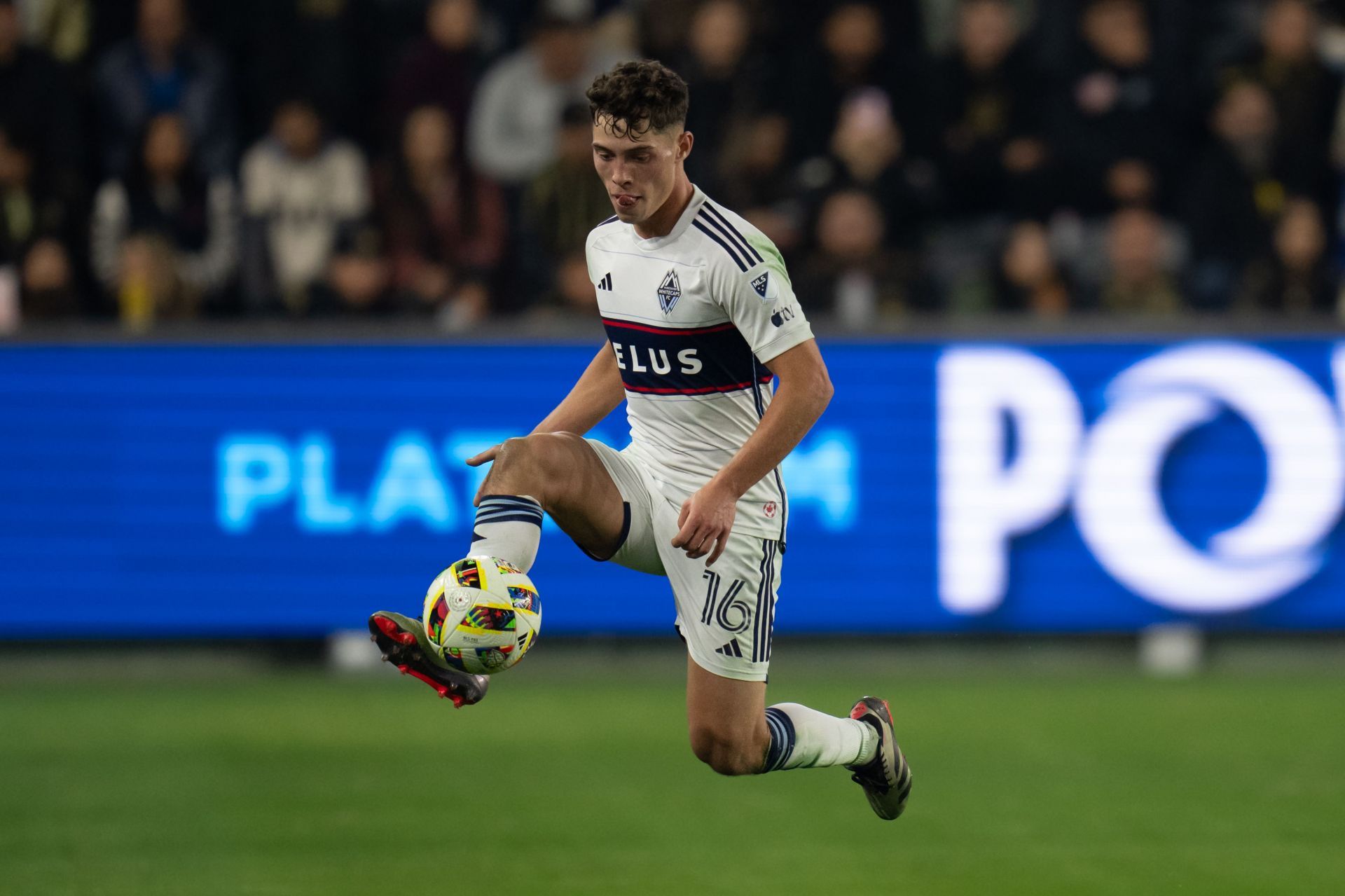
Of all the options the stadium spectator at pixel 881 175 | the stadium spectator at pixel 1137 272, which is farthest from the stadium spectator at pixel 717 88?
the stadium spectator at pixel 1137 272

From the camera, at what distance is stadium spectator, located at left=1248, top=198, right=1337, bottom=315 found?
1127cm

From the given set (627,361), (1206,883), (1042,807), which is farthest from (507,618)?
(1042,807)

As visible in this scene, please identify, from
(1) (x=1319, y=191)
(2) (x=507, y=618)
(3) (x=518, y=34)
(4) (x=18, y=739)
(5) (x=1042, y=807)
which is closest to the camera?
(2) (x=507, y=618)

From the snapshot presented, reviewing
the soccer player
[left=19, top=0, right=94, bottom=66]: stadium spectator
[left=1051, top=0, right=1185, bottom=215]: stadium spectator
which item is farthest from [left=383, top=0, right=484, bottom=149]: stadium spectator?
the soccer player

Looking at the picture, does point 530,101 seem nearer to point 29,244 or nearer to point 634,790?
point 29,244

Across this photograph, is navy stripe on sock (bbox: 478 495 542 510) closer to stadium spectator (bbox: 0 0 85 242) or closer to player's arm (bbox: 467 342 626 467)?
player's arm (bbox: 467 342 626 467)

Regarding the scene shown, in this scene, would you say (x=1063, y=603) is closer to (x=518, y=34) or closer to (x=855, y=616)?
(x=855, y=616)

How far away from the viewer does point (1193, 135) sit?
12391mm

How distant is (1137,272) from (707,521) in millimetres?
6705

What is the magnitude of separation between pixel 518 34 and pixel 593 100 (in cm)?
776

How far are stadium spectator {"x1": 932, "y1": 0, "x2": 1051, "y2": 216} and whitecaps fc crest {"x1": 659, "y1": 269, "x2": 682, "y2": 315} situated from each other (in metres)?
6.55

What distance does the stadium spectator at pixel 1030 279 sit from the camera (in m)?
11.1

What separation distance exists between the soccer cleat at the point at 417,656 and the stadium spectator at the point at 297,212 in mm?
6377

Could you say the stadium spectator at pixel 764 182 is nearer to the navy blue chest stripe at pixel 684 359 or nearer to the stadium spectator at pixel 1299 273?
the stadium spectator at pixel 1299 273
